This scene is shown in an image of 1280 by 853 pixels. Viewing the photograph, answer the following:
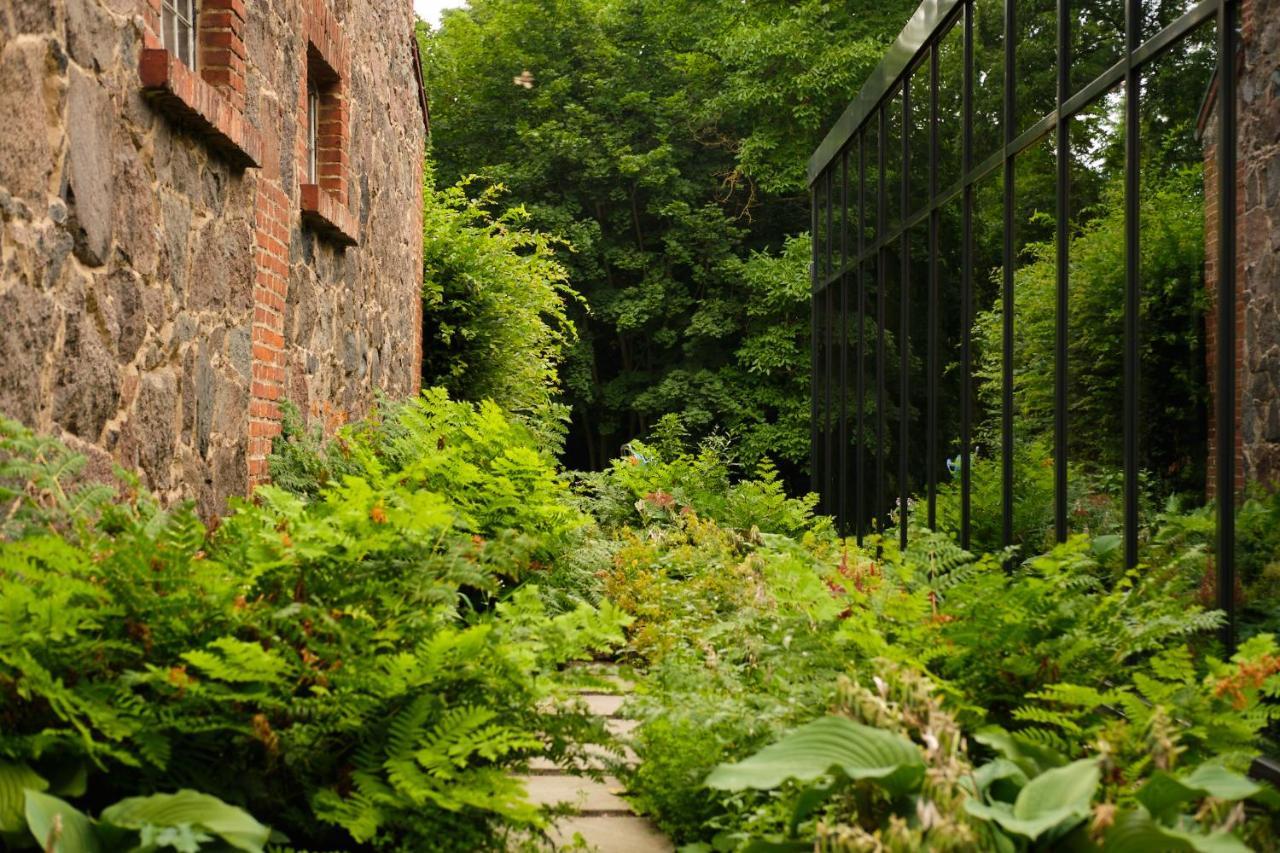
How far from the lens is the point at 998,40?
7430 millimetres

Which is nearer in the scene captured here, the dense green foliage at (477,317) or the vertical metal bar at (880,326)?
the vertical metal bar at (880,326)

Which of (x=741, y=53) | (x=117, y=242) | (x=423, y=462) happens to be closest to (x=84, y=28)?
(x=117, y=242)

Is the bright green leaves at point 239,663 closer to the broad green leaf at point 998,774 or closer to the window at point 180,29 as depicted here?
the broad green leaf at point 998,774

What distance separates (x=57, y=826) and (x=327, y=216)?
5698mm

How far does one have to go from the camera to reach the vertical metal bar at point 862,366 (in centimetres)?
1112

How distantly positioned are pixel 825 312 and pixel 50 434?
34.7 feet

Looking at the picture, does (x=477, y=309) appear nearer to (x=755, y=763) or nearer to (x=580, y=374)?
(x=755, y=763)

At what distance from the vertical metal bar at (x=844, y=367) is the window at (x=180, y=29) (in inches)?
300

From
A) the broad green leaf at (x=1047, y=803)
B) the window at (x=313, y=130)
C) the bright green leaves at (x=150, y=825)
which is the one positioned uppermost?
the window at (x=313, y=130)

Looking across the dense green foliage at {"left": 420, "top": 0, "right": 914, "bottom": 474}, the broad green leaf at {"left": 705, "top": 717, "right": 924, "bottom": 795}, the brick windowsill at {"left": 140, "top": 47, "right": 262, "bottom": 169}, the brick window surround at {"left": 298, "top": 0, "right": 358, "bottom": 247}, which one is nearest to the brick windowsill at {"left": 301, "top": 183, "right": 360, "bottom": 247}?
the brick window surround at {"left": 298, "top": 0, "right": 358, "bottom": 247}

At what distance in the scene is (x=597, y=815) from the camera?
437 centimetres

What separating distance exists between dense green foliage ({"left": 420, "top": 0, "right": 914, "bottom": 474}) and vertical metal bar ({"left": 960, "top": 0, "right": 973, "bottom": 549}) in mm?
17434

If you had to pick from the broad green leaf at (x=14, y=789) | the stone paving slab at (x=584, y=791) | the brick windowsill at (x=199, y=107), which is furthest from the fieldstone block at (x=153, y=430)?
the broad green leaf at (x=14, y=789)

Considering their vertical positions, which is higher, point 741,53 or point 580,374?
point 741,53
